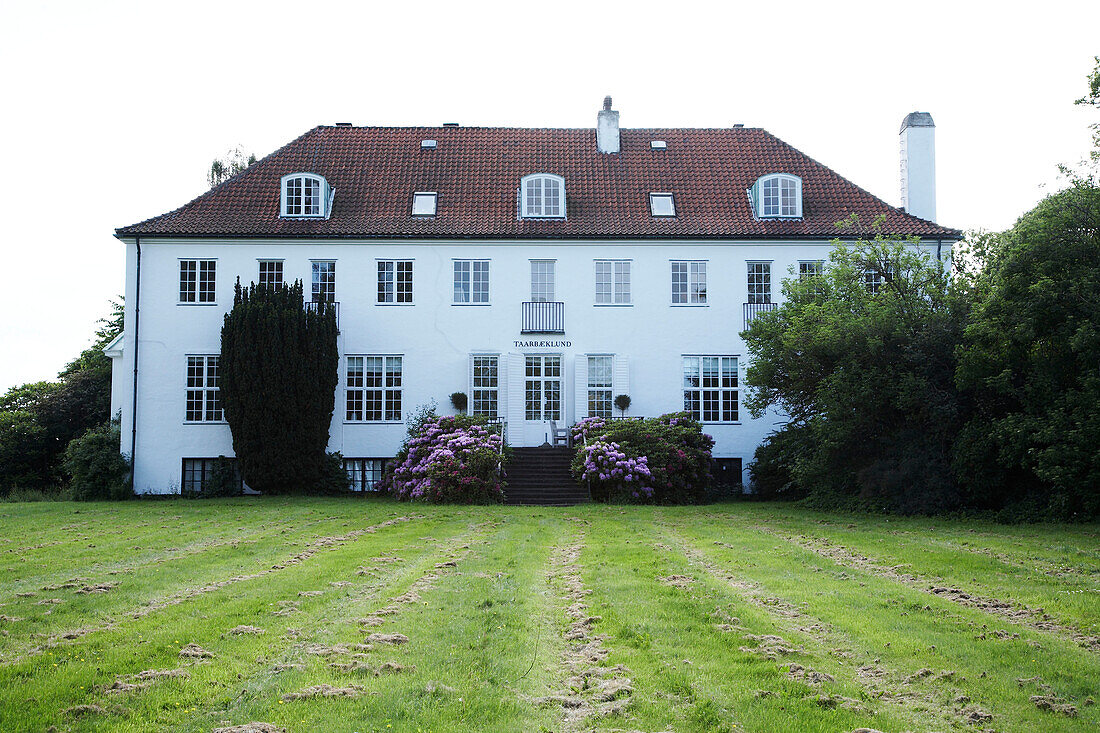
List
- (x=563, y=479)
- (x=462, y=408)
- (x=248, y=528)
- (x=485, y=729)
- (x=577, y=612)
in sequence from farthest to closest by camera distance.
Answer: (x=462, y=408), (x=563, y=479), (x=248, y=528), (x=577, y=612), (x=485, y=729)

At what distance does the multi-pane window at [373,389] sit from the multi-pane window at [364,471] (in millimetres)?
1148

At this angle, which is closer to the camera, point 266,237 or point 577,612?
point 577,612

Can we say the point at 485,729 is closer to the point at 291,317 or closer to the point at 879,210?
the point at 291,317

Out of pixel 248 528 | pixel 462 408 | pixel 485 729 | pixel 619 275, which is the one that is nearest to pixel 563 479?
pixel 462 408

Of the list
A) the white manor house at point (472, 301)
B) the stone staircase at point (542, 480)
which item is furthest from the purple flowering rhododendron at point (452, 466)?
the white manor house at point (472, 301)

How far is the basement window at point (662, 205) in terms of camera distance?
94.8 feet

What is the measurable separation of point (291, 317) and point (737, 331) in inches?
481

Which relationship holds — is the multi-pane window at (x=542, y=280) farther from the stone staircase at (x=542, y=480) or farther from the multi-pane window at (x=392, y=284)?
the stone staircase at (x=542, y=480)

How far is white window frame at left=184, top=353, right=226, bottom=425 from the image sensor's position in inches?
1078

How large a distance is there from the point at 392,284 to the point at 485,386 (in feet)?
12.8

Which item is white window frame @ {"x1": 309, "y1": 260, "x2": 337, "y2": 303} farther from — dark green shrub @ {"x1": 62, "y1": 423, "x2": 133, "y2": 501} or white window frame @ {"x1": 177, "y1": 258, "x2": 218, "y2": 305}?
dark green shrub @ {"x1": 62, "y1": 423, "x2": 133, "y2": 501}

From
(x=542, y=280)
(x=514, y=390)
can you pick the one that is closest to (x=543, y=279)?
(x=542, y=280)

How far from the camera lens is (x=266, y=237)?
2755 centimetres

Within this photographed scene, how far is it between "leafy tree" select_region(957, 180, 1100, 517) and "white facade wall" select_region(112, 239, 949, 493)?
10387 millimetres
